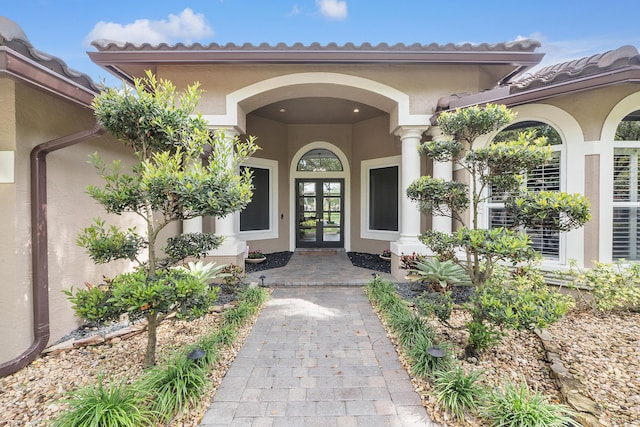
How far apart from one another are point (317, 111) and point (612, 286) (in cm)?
706

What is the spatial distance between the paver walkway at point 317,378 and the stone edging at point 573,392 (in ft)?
3.99

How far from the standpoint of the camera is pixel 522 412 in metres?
2.08

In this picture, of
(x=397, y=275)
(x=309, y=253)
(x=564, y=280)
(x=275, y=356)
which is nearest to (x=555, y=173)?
(x=564, y=280)

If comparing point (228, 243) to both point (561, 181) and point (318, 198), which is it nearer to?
point (318, 198)

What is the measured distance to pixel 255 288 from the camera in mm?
5039

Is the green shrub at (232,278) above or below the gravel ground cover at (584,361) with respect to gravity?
above

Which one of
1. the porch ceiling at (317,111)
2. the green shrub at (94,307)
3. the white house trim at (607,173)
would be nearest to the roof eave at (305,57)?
the porch ceiling at (317,111)

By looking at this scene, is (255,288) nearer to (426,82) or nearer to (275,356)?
(275,356)

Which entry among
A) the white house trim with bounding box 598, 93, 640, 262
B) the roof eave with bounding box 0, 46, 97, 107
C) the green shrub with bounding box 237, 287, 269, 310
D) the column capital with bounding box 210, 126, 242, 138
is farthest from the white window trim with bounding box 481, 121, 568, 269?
the roof eave with bounding box 0, 46, 97, 107

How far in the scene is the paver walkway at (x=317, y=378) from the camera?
2287 millimetres

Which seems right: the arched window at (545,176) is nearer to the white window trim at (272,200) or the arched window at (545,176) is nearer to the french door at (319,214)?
the french door at (319,214)

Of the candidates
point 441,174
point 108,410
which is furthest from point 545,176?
point 108,410

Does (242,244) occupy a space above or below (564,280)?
above

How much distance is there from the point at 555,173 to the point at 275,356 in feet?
17.5
